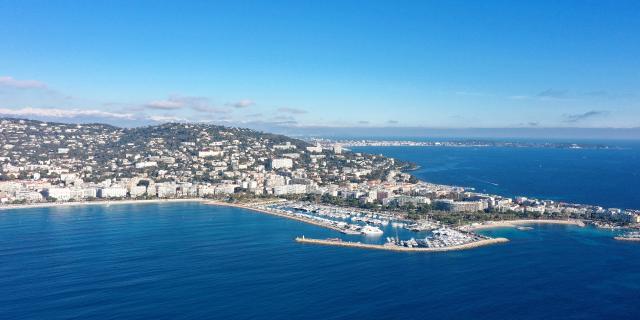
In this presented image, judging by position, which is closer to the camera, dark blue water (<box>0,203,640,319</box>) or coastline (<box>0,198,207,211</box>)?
dark blue water (<box>0,203,640,319</box>)

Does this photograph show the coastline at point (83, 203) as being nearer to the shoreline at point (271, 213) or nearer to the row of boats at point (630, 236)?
the shoreline at point (271, 213)

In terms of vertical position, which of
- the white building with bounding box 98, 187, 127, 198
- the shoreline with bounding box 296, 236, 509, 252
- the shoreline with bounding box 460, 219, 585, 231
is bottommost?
the white building with bounding box 98, 187, 127, 198

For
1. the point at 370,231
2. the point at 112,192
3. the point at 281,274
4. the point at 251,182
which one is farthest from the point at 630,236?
the point at 112,192

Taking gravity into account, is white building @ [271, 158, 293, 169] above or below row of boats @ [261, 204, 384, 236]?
above

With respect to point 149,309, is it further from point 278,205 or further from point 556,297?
point 278,205

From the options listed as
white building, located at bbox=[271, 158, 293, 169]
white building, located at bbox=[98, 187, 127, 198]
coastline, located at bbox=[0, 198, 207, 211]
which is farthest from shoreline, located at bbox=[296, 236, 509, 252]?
white building, located at bbox=[271, 158, 293, 169]

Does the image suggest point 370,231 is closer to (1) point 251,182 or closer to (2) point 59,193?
(1) point 251,182

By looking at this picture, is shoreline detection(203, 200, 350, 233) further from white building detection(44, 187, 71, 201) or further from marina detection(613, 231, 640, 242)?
marina detection(613, 231, 640, 242)
